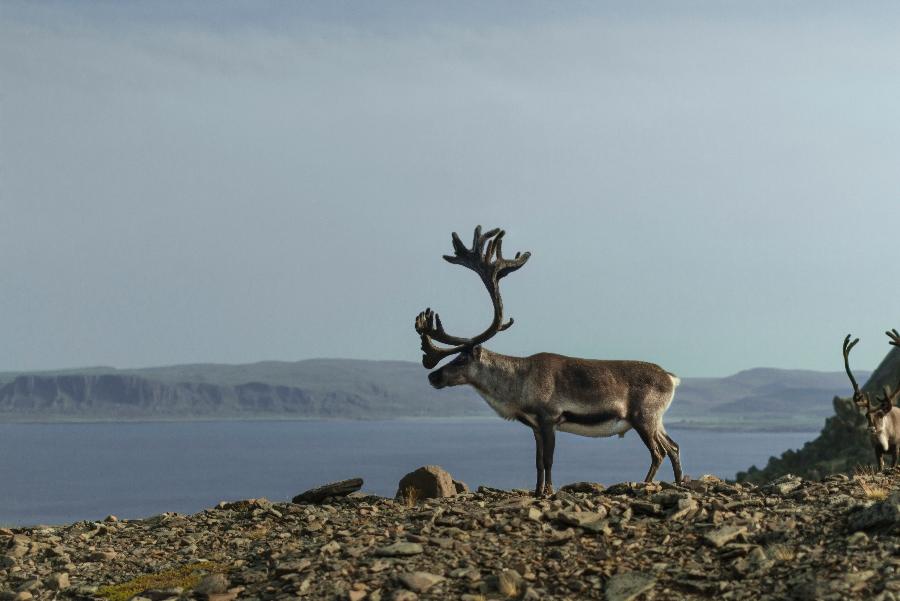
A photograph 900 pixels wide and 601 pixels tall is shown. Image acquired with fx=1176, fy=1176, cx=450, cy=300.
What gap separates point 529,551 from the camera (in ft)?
43.0

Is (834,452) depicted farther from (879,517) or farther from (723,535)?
(723,535)

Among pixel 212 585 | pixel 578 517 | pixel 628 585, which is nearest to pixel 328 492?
pixel 212 585

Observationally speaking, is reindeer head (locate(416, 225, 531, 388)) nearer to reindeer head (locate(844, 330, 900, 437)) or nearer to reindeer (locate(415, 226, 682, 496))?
reindeer (locate(415, 226, 682, 496))

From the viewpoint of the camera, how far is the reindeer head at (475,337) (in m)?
17.9

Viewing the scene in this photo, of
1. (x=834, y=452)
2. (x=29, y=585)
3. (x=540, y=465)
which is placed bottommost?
(x=834, y=452)

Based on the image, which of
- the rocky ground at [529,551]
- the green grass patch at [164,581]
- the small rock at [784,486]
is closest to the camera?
the rocky ground at [529,551]

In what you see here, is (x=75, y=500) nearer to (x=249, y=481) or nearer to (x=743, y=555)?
(x=249, y=481)

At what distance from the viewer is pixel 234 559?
1480cm

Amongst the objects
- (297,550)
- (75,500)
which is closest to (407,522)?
(297,550)

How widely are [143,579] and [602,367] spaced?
290 inches

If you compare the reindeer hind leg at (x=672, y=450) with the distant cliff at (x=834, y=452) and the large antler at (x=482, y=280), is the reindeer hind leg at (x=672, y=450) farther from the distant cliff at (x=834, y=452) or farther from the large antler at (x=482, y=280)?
the distant cliff at (x=834, y=452)

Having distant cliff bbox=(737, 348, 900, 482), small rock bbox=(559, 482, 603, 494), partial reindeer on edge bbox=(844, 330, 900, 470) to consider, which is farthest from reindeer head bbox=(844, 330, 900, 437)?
distant cliff bbox=(737, 348, 900, 482)

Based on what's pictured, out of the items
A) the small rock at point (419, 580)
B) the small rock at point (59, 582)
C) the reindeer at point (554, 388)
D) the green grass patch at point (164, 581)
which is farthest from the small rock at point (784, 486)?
the small rock at point (59, 582)

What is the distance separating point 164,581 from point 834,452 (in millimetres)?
63011
